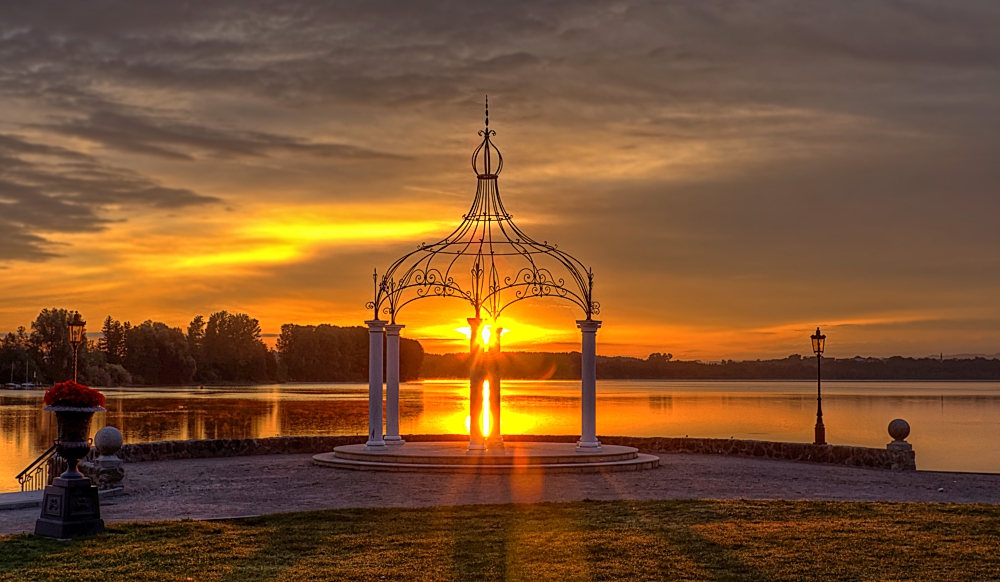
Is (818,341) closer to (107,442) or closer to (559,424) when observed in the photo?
(107,442)

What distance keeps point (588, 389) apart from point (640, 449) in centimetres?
457

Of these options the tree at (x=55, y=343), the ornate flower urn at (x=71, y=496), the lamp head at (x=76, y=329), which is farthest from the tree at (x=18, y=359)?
the ornate flower urn at (x=71, y=496)

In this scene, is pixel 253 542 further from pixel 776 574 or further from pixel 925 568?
pixel 925 568

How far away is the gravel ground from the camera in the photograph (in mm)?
15422

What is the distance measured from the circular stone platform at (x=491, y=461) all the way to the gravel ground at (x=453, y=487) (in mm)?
393

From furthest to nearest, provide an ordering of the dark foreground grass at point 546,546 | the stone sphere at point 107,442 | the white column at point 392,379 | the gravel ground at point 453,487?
the white column at point 392,379 → the stone sphere at point 107,442 → the gravel ground at point 453,487 → the dark foreground grass at point 546,546

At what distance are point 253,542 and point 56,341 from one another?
11240 centimetres

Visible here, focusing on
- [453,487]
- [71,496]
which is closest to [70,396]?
[71,496]

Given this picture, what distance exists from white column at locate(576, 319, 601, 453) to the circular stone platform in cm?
31

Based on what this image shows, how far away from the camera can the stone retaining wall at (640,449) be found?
2205cm

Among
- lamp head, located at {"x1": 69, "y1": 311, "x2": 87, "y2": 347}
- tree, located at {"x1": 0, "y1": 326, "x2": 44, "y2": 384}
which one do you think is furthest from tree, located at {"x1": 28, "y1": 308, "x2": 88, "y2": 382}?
lamp head, located at {"x1": 69, "y1": 311, "x2": 87, "y2": 347}

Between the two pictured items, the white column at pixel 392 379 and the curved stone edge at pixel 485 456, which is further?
the white column at pixel 392 379

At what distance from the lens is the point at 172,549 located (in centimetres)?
1127

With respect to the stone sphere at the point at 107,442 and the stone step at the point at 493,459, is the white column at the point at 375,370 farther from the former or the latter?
the stone sphere at the point at 107,442
